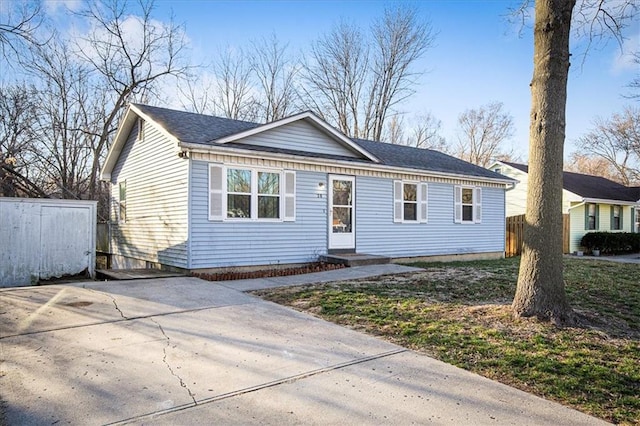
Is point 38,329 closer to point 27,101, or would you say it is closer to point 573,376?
point 573,376

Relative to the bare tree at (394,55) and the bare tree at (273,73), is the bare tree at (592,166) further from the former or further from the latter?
the bare tree at (273,73)

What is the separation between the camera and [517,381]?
365cm

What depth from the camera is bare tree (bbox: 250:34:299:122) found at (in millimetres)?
28453

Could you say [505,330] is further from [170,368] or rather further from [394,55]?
[394,55]

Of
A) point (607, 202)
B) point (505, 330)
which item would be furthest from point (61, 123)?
point (607, 202)

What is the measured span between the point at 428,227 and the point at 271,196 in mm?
5929

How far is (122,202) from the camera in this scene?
1362 centimetres

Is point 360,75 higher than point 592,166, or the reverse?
point 360,75

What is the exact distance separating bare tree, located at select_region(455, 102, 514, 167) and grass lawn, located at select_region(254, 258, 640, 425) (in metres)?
31.6

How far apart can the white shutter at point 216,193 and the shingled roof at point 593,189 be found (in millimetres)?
17990

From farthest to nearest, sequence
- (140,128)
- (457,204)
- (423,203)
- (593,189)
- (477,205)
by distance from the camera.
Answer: (593,189) < (477,205) < (457,204) < (423,203) < (140,128)

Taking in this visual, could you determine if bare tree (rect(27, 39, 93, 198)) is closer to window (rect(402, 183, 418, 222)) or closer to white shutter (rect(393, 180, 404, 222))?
white shutter (rect(393, 180, 404, 222))

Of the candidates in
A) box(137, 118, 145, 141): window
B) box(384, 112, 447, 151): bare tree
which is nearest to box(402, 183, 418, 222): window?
box(137, 118, 145, 141): window

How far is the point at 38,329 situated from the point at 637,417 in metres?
6.14
